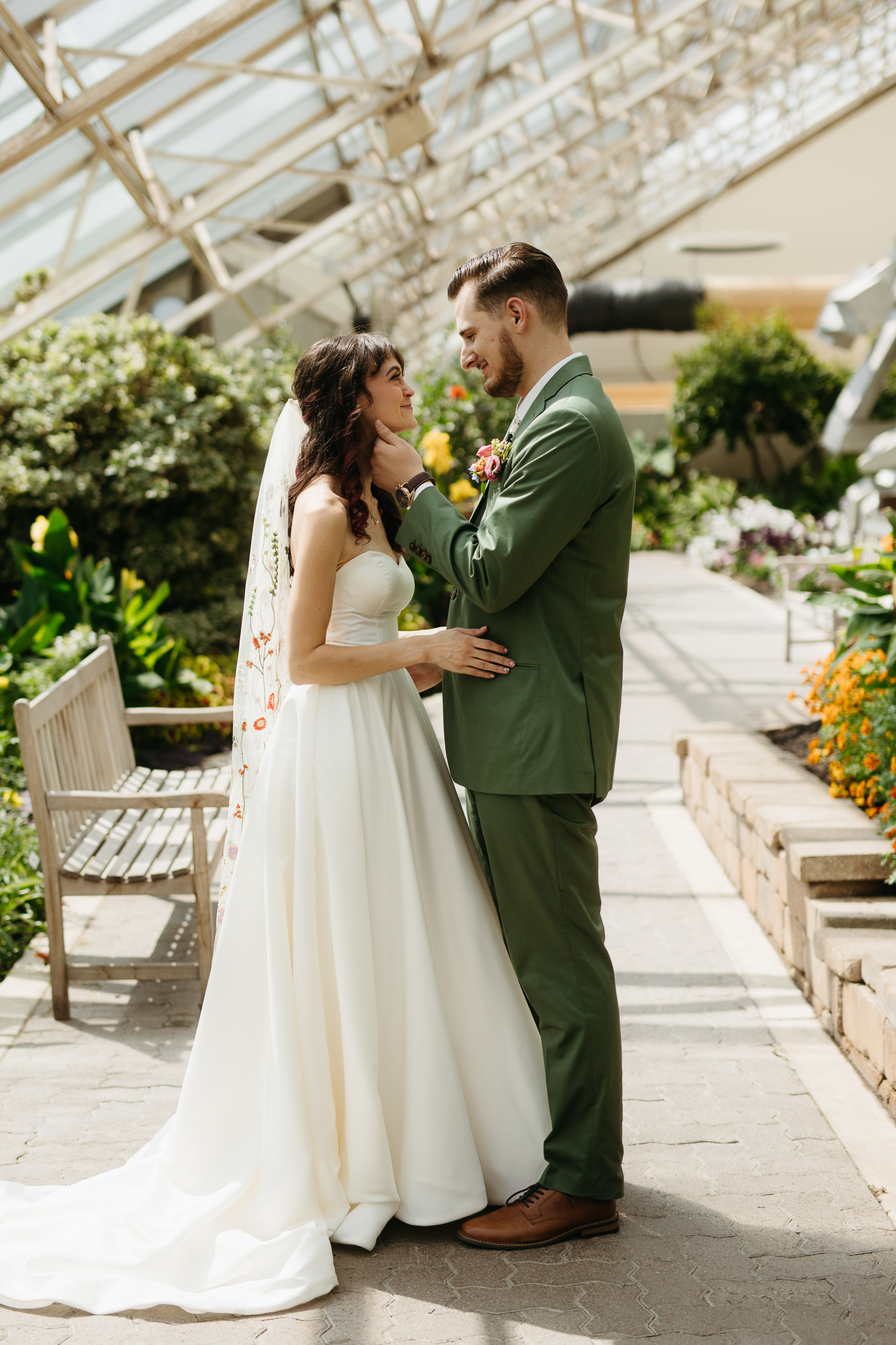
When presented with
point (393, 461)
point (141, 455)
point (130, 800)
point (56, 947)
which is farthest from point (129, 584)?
point (393, 461)

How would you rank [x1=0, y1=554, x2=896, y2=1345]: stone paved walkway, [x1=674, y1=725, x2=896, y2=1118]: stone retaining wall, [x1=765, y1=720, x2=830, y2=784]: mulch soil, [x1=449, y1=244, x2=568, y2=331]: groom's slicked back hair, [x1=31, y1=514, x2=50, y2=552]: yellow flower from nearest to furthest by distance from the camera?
[x1=0, y1=554, x2=896, y2=1345]: stone paved walkway → [x1=449, y1=244, x2=568, y2=331]: groom's slicked back hair → [x1=674, y1=725, x2=896, y2=1118]: stone retaining wall → [x1=765, y1=720, x2=830, y2=784]: mulch soil → [x1=31, y1=514, x2=50, y2=552]: yellow flower

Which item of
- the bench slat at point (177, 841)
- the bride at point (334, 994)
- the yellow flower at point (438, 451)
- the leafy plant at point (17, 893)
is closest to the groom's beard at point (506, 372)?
the bride at point (334, 994)

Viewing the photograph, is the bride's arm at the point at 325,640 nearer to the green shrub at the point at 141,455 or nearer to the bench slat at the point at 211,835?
the bench slat at the point at 211,835

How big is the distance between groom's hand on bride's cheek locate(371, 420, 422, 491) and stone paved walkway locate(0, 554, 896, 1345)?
1.44m

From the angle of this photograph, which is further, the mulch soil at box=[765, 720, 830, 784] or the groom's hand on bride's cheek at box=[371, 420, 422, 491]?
the mulch soil at box=[765, 720, 830, 784]

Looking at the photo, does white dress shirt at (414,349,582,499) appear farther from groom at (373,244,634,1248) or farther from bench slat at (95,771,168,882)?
bench slat at (95,771,168,882)

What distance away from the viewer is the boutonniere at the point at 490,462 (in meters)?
2.16

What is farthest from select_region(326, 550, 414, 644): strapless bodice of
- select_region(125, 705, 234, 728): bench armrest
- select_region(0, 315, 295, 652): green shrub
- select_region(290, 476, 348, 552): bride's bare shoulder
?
select_region(0, 315, 295, 652): green shrub

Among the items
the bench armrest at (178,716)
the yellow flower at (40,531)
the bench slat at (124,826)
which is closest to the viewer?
the bench slat at (124,826)

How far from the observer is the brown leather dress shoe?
214 cm

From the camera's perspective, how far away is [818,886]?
3.15 m

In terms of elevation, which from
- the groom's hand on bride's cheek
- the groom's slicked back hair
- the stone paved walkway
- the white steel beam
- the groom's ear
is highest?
the white steel beam

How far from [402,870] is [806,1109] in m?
1.21

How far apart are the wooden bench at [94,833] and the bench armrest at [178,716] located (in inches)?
1.0
